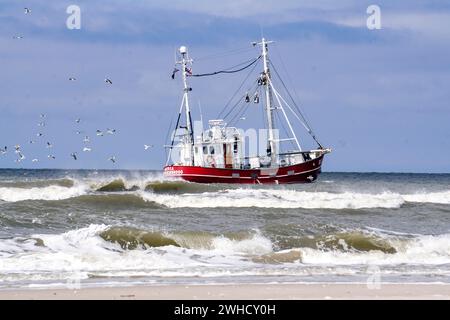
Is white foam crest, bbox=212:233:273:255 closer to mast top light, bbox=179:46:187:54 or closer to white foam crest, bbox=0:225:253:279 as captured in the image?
white foam crest, bbox=0:225:253:279

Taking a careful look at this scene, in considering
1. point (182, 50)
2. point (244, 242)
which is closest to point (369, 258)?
point (244, 242)

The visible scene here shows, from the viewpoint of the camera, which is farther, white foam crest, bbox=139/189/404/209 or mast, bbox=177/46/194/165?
mast, bbox=177/46/194/165

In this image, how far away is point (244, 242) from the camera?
19891mm

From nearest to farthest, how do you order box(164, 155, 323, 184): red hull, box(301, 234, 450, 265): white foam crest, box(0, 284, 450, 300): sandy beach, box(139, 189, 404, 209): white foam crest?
box(0, 284, 450, 300): sandy beach < box(301, 234, 450, 265): white foam crest < box(139, 189, 404, 209): white foam crest < box(164, 155, 323, 184): red hull

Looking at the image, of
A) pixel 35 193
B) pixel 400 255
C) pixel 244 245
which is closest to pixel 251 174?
pixel 35 193

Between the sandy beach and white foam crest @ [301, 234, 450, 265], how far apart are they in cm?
459

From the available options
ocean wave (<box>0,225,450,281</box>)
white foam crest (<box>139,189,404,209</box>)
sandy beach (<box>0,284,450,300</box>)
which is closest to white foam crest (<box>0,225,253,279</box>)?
ocean wave (<box>0,225,450,281</box>)

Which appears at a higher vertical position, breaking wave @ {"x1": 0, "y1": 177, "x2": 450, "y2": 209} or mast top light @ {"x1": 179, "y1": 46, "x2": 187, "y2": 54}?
mast top light @ {"x1": 179, "y1": 46, "x2": 187, "y2": 54}

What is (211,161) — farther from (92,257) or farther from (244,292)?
(244,292)

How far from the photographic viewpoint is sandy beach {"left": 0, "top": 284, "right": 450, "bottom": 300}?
11.4 meters
